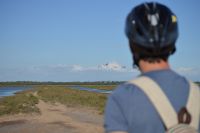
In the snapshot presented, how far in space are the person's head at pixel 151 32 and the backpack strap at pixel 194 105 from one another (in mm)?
227

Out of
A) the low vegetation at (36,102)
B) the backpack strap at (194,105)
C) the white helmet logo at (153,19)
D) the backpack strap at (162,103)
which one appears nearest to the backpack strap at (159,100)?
the backpack strap at (162,103)

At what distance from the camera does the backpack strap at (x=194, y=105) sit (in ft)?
6.61

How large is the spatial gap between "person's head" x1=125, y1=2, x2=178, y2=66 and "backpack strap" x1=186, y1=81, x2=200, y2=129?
0.74 feet

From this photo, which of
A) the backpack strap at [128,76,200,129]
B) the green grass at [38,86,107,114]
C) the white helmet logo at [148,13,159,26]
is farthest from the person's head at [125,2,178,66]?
the green grass at [38,86,107,114]

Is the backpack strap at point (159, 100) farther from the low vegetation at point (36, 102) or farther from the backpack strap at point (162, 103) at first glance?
the low vegetation at point (36, 102)

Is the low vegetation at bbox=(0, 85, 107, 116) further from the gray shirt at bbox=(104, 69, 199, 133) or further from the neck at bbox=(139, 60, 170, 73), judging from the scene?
the gray shirt at bbox=(104, 69, 199, 133)

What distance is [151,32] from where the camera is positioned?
2.00 meters

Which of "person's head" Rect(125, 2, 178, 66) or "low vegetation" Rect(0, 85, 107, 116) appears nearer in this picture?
"person's head" Rect(125, 2, 178, 66)

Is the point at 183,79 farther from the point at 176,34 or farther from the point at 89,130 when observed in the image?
the point at 89,130

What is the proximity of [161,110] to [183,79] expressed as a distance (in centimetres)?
25

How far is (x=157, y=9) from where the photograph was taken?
6.72ft

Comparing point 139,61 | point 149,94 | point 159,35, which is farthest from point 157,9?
point 149,94

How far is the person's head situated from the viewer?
200 cm

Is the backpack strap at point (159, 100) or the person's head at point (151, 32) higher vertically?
the person's head at point (151, 32)
